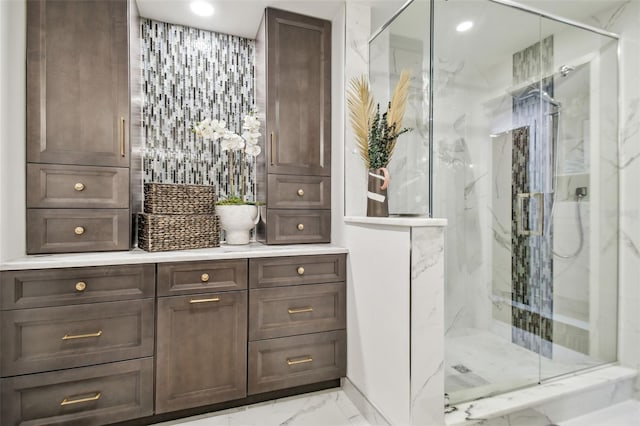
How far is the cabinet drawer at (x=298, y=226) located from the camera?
2.06 m

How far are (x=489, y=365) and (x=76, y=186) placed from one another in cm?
234

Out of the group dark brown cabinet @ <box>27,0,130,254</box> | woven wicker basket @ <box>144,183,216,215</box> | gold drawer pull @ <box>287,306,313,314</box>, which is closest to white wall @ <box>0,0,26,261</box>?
dark brown cabinet @ <box>27,0,130,254</box>

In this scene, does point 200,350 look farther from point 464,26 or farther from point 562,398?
point 464,26

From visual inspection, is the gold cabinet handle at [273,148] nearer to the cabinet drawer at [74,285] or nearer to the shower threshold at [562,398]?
the cabinet drawer at [74,285]

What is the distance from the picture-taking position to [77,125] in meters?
1.71

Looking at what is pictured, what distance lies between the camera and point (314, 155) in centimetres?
215

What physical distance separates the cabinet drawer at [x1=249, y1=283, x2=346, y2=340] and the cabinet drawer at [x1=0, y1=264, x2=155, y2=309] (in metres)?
0.54

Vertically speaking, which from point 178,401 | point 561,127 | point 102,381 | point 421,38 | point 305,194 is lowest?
point 178,401

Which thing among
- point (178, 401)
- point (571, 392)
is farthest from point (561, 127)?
point (178, 401)

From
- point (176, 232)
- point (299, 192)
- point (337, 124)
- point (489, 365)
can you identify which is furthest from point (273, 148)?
point (489, 365)

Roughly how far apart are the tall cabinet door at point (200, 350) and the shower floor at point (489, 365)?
3.47 feet

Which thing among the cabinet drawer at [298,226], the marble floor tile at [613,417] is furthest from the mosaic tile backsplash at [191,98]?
the marble floor tile at [613,417]

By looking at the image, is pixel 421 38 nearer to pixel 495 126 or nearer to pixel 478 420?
pixel 495 126

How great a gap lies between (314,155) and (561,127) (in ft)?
5.01
